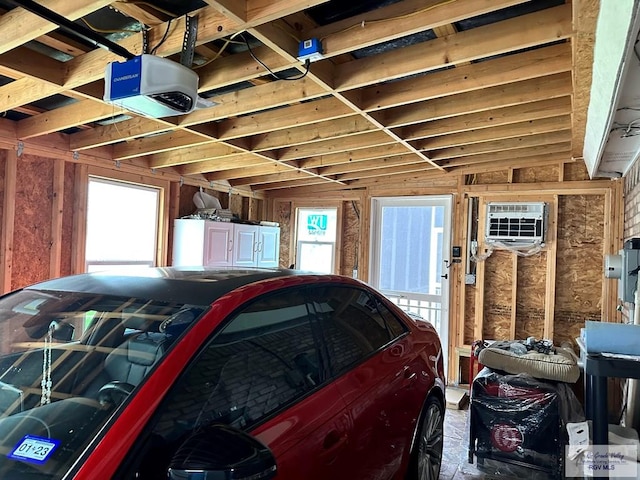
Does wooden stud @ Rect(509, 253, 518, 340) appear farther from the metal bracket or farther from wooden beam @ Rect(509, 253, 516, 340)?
the metal bracket

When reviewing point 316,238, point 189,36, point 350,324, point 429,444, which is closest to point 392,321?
point 350,324

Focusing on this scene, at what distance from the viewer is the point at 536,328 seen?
4785mm

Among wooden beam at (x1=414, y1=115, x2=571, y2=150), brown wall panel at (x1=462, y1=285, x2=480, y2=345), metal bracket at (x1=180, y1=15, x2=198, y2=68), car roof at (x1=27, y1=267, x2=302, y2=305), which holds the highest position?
wooden beam at (x1=414, y1=115, x2=571, y2=150)

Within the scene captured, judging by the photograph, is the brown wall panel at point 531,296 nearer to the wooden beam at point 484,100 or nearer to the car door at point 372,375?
the wooden beam at point 484,100

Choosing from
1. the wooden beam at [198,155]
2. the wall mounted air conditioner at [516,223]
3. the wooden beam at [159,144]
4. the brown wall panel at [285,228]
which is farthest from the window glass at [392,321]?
the brown wall panel at [285,228]

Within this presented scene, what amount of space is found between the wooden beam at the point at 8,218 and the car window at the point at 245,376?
2.89 metres

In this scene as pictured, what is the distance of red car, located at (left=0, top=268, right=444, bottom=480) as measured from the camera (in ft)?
3.40

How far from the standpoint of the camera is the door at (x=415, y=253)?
530cm

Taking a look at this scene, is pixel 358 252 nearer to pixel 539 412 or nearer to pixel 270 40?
pixel 539 412

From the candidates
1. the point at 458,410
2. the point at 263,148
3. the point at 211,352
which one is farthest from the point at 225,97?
the point at 458,410

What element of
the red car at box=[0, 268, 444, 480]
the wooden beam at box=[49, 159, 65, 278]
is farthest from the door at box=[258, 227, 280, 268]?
the red car at box=[0, 268, 444, 480]

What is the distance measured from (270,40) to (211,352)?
1436 mm

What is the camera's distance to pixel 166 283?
1612 mm

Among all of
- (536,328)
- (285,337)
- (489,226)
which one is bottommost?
(536,328)
